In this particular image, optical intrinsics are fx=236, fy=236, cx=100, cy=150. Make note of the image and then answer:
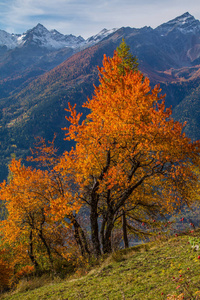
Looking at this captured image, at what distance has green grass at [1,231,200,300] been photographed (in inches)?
236

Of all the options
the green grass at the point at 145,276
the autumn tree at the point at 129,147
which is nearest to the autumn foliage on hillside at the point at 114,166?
the autumn tree at the point at 129,147

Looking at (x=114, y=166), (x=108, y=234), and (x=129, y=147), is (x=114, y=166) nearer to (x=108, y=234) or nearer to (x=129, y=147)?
(x=129, y=147)

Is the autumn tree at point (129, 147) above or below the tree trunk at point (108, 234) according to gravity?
above

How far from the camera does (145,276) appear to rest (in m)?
7.39

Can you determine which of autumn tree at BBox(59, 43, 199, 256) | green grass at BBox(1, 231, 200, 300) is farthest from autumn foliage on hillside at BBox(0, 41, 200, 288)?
green grass at BBox(1, 231, 200, 300)

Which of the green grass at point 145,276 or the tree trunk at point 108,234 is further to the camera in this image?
the tree trunk at point 108,234

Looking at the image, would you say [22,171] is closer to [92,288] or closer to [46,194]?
[46,194]

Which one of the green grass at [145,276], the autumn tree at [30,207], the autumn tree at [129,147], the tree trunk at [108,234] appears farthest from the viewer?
the autumn tree at [30,207]

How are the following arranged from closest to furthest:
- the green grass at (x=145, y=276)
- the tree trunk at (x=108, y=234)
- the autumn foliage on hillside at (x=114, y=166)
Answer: the green grass at (x=145, y=276) < the autumn foliage on hillside at (x=114, y=166) < the tree trunk at (x=108, y=234)

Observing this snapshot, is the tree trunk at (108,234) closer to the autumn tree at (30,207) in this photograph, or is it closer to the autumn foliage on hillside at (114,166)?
the autumn foliage on hillside at (114,166)

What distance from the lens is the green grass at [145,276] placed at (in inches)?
236

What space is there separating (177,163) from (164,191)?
2.54 metres

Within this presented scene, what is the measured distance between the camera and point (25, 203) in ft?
53.1

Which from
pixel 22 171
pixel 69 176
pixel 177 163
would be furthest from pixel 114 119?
pixel 22 171
